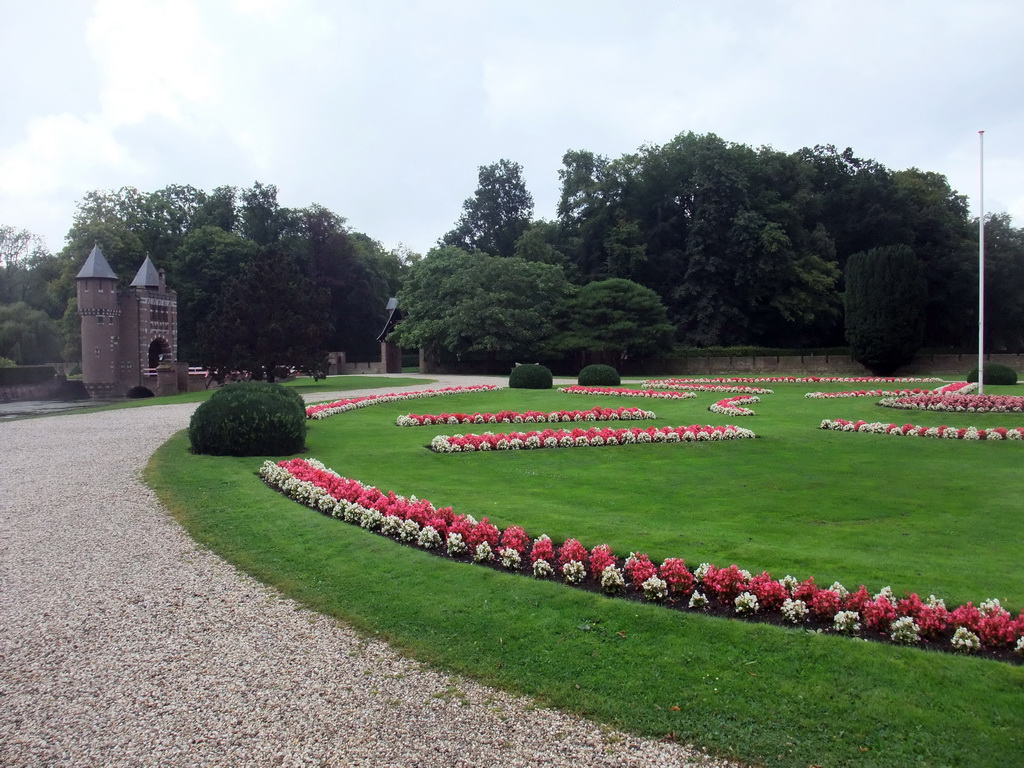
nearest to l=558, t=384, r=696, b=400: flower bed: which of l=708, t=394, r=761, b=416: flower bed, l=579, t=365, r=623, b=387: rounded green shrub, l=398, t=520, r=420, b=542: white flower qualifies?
l=708, t=394, r=761, b=416: flower bed

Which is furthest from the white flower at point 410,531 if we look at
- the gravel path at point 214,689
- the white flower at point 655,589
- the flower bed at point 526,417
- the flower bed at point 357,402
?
the flower bed at point 526,417

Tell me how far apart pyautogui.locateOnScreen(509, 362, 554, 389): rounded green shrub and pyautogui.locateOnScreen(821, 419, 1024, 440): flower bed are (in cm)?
1490

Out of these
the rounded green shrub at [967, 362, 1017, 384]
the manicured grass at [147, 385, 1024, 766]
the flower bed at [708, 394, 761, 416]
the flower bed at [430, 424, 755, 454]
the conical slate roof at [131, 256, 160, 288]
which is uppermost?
the conical slate roof at [131, 256, 160, 288]

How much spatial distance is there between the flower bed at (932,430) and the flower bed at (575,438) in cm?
256

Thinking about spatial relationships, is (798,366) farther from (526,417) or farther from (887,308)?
(526,417)

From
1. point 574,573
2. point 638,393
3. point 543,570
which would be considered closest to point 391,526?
point 543,570

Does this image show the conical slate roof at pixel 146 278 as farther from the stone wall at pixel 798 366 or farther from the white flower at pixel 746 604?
the white flower at pixel 746 604

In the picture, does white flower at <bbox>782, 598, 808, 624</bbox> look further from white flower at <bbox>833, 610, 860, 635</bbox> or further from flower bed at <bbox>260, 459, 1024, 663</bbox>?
white flower at <bbox>833, 610, 860, 635</bbox>

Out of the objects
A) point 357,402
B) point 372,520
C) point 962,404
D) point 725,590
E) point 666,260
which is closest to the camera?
point 725,590

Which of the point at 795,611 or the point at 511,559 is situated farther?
the point at 511,559

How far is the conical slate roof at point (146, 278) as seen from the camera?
4353cm

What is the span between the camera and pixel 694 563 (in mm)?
5867

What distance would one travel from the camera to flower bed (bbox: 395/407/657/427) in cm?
1728

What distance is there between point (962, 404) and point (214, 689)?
19.1 meters
